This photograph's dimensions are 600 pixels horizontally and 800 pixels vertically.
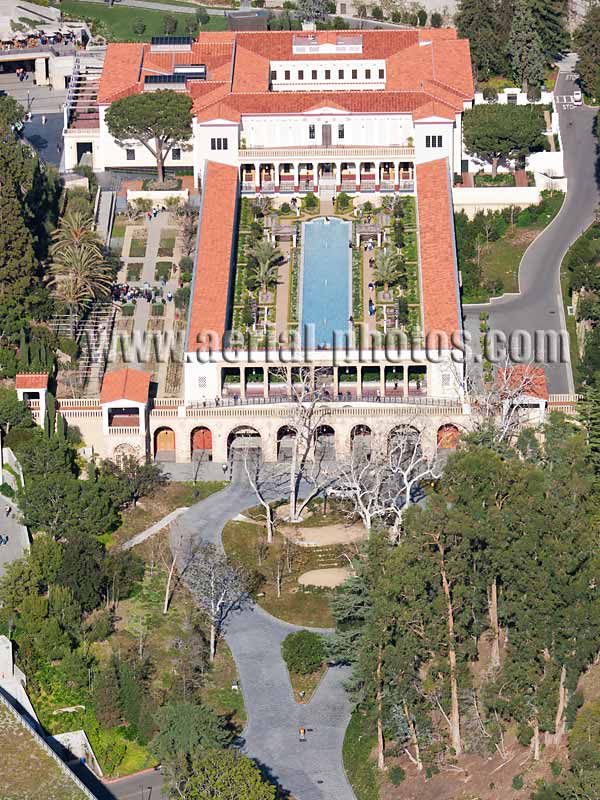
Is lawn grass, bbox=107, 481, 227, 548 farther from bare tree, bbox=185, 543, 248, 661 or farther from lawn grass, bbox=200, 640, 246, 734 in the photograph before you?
lawn grass, bbox=200, 640, 246, 734

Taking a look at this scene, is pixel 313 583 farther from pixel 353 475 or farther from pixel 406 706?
pixel 406 706

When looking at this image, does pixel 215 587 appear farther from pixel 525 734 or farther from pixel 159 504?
pixel 525 734

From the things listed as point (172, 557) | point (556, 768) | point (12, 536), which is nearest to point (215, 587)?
point (172, 557)

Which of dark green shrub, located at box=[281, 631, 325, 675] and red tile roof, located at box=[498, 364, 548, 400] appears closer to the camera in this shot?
dark green shrub, located at box=[281, 631, 325, 675]

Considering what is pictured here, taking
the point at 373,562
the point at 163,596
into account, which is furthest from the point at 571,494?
the point at 163,596

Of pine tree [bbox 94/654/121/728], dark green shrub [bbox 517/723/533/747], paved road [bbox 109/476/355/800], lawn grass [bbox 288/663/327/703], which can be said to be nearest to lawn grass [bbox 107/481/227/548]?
paved road [bbox 109/476/355/800]

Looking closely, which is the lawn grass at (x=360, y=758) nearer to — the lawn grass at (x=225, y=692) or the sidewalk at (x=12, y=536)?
the lawn grass at (x=225, y=692)

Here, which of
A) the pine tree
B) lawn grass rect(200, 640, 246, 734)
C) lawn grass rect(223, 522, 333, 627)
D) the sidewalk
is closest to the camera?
the pine tree

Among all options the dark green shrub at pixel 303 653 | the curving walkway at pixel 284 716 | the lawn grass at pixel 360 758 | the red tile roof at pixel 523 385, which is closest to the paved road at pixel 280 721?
the curving walkway at pixel 284 716
